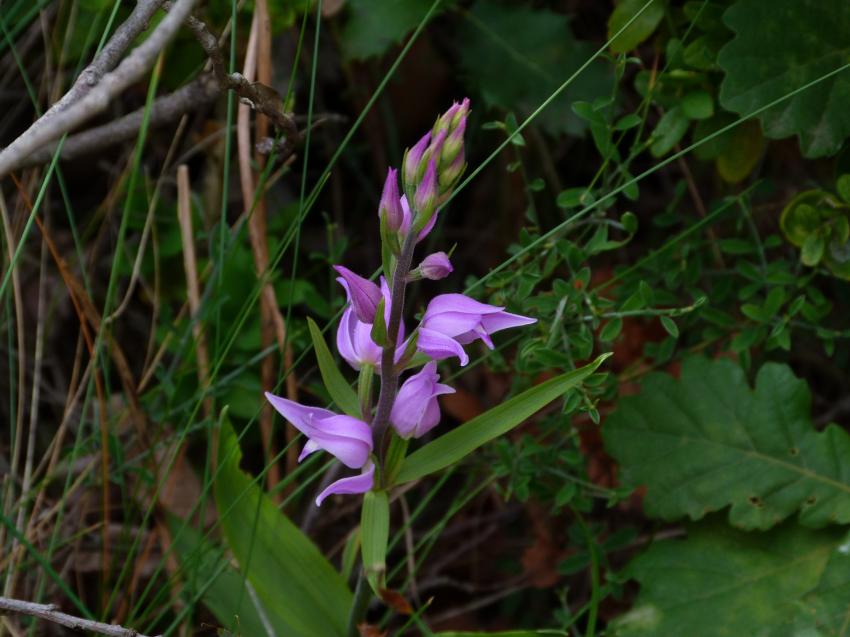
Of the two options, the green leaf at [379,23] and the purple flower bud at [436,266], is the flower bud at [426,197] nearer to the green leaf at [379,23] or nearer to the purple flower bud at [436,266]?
the purple flower bud at [436,266]

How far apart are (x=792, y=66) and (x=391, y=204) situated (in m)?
0.78

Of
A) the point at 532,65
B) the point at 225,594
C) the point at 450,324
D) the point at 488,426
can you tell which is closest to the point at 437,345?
the point at 450,324

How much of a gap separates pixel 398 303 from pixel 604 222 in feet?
1.68

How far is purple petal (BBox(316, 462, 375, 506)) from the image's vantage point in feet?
3.55

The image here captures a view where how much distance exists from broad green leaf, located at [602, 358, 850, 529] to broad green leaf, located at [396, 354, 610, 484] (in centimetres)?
46

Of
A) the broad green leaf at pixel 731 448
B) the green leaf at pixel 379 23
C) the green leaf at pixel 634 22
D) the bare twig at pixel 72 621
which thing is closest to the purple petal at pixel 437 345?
the bare twig at pixel 72 621

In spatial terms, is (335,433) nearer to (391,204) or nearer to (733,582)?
(391,204)

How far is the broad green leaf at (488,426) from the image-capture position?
43.1 inches

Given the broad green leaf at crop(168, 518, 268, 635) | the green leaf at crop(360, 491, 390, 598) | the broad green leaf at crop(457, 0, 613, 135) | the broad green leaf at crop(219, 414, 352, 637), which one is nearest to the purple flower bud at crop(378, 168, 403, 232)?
the green leaf at crop(360, 491, 390, 598)

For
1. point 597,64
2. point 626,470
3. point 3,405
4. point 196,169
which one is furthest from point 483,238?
point 3,405

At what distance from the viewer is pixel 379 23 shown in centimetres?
173

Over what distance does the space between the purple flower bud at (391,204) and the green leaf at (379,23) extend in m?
0.77

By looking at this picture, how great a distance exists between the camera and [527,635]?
1227 mm

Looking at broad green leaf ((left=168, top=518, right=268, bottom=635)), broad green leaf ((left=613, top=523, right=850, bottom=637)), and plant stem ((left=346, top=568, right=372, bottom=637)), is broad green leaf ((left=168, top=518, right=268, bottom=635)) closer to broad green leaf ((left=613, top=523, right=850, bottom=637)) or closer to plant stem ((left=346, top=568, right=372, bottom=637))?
plant stem ((left=346, top=568, right=372, bottom=637))
